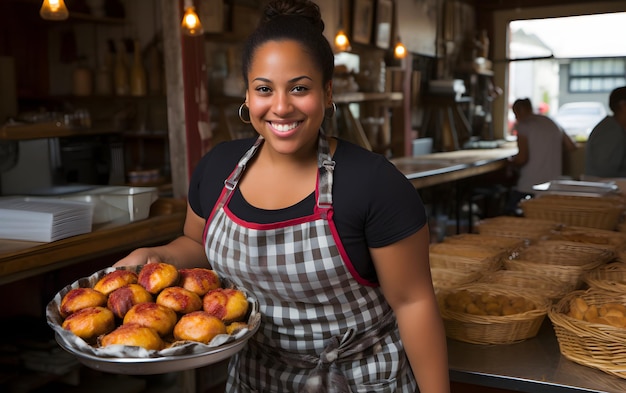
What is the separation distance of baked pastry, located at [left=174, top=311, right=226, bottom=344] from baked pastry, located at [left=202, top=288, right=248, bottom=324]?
1.8 inches

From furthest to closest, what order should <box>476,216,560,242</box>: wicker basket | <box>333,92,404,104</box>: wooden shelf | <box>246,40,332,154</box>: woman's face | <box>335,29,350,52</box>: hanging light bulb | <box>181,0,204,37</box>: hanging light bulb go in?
1. <box>333,92,404,104</box>: wooden shelf
2. <box>335,29,350,52</box>: hanging light bulb
3. <box>181,0,204,37</box>: hanging light bulb
4. <box>476,216,560,242</box>: wicker basket
5. <box>246,40,332,154</box>: woman's face

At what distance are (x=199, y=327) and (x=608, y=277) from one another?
172 cm

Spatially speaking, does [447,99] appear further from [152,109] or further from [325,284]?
[325,284]

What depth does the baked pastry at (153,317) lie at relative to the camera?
1.46 meters

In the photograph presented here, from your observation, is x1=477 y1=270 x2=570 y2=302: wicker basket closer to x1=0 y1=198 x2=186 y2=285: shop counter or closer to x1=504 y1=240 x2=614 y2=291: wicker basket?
x1=504 y1=240 x2=614 y2=291: wicker basket

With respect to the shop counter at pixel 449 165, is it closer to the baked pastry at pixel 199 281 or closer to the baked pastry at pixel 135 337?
the baked pastry at pixel 199 281

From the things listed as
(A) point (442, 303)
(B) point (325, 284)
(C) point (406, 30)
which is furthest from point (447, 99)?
(B) point (325, 284)

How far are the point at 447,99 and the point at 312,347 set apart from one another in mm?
7737

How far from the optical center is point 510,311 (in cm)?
209

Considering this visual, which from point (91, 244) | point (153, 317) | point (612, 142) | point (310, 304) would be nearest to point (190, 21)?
point (91, 244)

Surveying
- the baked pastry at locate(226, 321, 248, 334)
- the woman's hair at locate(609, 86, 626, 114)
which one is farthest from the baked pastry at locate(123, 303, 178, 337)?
the woman's hair at locate(609, 86, 626, 114)

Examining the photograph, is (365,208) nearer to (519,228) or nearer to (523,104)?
(519,228)

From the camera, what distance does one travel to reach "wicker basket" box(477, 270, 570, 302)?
2.28 meters

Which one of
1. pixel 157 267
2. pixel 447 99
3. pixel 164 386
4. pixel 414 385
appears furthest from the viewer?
pixel 447 99
